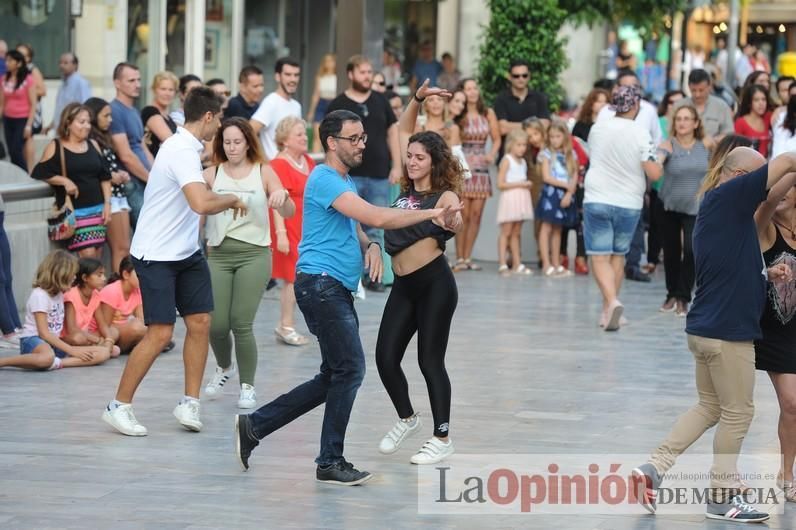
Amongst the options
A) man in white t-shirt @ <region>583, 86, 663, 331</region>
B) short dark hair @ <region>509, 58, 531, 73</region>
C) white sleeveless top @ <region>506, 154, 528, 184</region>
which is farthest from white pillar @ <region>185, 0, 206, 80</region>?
man in white t-shirt @ <region>583, 86, 663, 331</region>

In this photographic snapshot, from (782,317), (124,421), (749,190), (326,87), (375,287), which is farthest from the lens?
(326,87)

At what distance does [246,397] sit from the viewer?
9.30 metres

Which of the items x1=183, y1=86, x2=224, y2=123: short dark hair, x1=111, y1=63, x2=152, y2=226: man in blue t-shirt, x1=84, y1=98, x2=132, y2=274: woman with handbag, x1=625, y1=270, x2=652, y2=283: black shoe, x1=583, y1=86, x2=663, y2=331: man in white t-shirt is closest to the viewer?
x1=183, y1=86, x2=224, y2=123: short dark hair

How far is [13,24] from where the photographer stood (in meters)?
21.0

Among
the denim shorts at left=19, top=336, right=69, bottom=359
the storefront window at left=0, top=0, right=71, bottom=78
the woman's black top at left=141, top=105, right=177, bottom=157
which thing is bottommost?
the denim shorts at left=19, top=336, right=69, bottom=359

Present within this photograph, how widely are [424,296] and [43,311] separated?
12.1ft

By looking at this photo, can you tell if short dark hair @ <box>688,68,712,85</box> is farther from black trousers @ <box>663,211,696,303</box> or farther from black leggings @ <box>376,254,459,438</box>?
black leggings @ <box>376,254,459,438</box>

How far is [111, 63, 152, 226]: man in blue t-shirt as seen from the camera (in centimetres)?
1314

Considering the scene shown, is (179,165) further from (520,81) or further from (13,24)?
(13,24)

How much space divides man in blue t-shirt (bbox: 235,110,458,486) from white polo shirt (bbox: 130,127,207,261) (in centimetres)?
102

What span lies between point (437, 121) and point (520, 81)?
6.17ft

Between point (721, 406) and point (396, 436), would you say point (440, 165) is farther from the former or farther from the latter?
point (721, 406)

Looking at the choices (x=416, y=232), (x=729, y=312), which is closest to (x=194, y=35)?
(x=416, y=232)

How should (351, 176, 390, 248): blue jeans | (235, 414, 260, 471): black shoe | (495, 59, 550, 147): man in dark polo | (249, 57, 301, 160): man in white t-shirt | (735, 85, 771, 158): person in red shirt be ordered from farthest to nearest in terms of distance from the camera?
(495, 59, 550, 147): man in dark polo < (735, 85, 771, 158): person in red shirt < (351, 176, 390, 248): blue jeans < (249, 57, 301, 160): man in white t-shirt < (235, 414, 260, 471): black shoe
